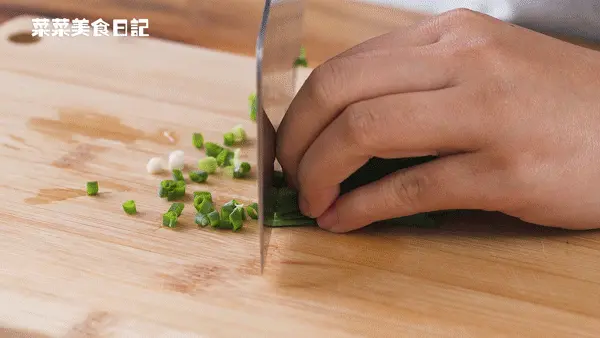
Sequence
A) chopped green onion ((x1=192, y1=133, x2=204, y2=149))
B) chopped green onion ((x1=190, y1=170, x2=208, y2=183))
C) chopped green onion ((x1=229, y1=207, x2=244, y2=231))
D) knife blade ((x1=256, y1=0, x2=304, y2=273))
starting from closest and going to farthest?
knife blade ((x1=256, y1=0, x2=304, y2=273)) < chopped green onion ((x1=229, y1=207, x2=244, y2=231)) < chopped green onion ((x1=190, y1=170, x2=208, y2=183)) < chopped green onion ((x1=192, y1=133, x2=204, y2=149))

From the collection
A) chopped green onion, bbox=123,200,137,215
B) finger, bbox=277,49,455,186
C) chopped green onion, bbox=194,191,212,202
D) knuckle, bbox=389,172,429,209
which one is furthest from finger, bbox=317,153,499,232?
chopped green onion, bbox=123,200,137,215

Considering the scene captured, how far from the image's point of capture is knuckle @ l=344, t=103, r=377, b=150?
0.97m

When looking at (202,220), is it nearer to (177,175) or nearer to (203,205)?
(203,205)

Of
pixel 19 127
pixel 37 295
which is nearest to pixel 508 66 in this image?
pixel 37 295

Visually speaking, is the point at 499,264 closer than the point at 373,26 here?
Yes

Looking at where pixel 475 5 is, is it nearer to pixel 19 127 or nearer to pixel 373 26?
pixel 373 26

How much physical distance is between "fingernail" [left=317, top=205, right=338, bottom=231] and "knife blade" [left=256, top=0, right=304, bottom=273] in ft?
0.27

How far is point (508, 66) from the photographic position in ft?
3.34

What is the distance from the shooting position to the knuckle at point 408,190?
3.37 feet

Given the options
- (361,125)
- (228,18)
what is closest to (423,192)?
(361,125)

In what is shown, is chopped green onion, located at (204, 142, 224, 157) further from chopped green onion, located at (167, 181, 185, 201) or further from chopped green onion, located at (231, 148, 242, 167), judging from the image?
chopped green onion, located at (167, 181, 185, 201)

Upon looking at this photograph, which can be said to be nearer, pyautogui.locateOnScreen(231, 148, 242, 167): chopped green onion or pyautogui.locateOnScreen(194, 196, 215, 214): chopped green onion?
pyautogui.locateOnScreen(194, 196, 215, 214): chopped green onion

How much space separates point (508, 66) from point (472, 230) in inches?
10.7

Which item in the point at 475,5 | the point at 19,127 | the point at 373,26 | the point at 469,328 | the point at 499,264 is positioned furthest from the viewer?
the point at 373,26
